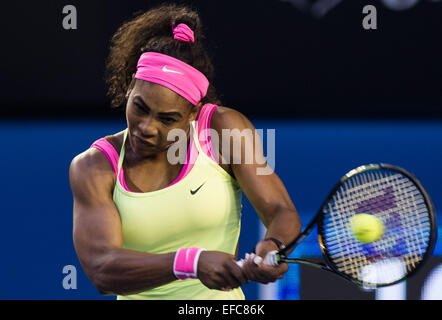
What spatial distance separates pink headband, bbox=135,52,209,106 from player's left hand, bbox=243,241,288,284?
0.48 m

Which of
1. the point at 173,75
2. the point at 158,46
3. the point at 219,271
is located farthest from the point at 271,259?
the point at 158,46

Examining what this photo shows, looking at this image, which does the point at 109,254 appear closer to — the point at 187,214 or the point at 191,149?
the point at 187,214

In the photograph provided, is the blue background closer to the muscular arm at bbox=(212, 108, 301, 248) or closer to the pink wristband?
the muscular arm at bbox=(212, 108, 301, 248)

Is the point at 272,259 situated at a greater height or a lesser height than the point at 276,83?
lesser

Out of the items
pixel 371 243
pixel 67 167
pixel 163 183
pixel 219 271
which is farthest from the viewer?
pixel 67 167

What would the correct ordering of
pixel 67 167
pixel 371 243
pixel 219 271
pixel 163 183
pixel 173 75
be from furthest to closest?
pixel 67 167 < pixel 163 183 < pixel 173 75 < pixel 371 243 < pixel 219 271

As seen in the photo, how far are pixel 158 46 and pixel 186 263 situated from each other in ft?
2.13

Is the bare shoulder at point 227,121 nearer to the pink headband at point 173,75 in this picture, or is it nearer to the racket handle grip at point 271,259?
the pink headband at point 173,75

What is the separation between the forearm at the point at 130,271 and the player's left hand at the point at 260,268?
8.2 inches

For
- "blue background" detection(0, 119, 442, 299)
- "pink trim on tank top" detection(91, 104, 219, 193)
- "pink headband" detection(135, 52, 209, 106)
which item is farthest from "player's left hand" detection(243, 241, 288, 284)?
"blue background" detection(0, 119, 442, 299)

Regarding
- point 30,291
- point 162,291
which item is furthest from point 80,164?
point 30,291

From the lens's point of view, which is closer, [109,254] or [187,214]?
[109,254]

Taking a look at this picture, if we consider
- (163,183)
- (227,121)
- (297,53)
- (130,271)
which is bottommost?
(130,271)

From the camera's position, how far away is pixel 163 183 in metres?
2.44
